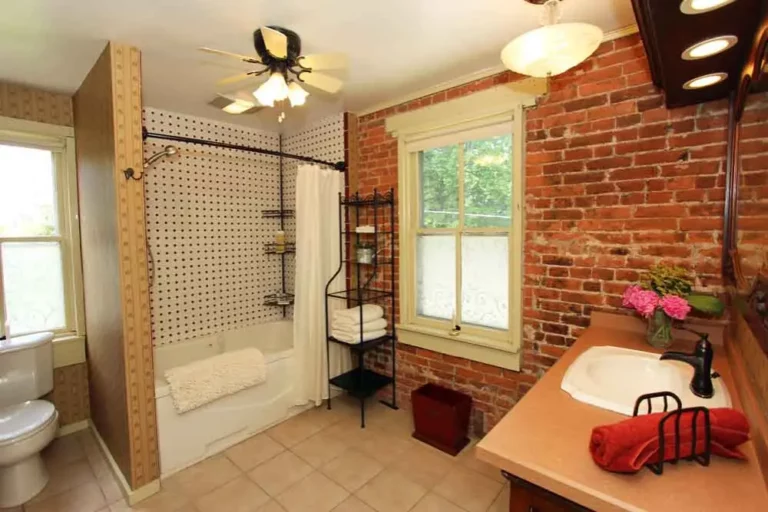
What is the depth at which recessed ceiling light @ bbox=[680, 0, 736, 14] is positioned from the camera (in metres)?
0.97

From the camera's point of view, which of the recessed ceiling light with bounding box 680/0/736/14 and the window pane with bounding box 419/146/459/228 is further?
the window pane with bounding box 419/146/459/228

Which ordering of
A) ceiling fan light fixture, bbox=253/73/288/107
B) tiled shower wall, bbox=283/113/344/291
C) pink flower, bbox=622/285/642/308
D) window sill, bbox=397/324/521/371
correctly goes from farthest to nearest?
1. tiled shower wall, bbox=283/113/344/291
2. window sill, bbox=397/324/521/371
3. ceiling fan light fixture, bbox=253/73/288/107
4. pink flower, bbox=622/285/642/308

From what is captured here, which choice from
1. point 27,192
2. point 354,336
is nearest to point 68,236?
point 27,192

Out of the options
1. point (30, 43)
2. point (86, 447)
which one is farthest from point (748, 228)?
point (86, 447)

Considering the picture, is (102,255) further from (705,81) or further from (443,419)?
(705,81)

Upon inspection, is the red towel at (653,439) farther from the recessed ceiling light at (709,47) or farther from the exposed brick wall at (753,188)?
the recessed ceiling light at (709,47)

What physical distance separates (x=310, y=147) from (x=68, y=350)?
249 cm

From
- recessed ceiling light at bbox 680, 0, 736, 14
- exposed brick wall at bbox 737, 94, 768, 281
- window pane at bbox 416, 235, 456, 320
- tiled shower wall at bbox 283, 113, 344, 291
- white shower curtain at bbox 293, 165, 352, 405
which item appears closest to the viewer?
recessed ceiling light at bbox 680, 0, 736, 14

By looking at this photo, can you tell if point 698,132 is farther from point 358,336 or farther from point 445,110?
point 358,336

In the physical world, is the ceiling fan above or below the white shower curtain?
above

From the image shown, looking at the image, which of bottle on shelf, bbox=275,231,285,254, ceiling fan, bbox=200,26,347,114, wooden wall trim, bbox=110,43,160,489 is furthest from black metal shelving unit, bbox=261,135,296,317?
ceiling fan, bbox=200,26,347,114

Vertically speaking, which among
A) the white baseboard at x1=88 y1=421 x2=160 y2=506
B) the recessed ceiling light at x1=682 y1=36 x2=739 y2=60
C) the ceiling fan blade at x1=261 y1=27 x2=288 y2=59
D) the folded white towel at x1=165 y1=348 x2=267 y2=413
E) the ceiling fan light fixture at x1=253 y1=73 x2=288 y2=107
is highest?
the ceiling fan blade at x1=261 y1=27 x2=288 y2=59

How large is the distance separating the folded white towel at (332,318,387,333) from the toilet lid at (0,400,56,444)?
180cm

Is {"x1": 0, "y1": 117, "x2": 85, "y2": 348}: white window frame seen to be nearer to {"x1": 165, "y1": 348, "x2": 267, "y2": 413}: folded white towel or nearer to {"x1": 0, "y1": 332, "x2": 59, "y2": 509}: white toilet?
{"x1": 0, "y1": 332, "x2": 59, "y2": 509}: white toilet
